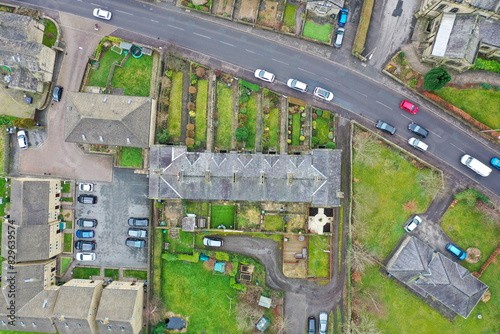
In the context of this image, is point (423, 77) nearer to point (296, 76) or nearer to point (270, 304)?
point (296, 76)

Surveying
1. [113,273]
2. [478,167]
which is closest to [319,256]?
[478,167]

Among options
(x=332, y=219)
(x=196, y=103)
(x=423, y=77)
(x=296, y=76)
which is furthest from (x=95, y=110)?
(x=423, y=77)

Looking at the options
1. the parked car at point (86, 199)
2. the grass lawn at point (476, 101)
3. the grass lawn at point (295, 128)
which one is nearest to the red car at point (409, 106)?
the grass lawn at point (476, 101)

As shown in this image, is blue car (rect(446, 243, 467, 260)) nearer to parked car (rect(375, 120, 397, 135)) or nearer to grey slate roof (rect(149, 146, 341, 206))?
grey slate roof (rect(149, 146, 341, 206))

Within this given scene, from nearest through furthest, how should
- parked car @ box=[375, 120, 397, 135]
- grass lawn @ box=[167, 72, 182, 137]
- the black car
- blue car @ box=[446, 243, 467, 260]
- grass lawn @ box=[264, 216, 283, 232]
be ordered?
1. blue car @ box=[446, 243, 467, 260]
2. the black car
3. parked car @ box=[375, 120, 397, 135]
4. grass lawn @ box=[264, 216, 283, 232]
5. grass lawn @ box=[167, 72, 182, 137]

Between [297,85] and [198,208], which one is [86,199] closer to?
[198,208]

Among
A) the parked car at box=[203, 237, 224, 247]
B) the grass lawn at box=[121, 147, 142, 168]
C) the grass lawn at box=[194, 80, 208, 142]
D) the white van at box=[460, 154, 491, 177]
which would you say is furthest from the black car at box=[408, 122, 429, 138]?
the grass lawn at box=[121, 147, 142, 168]
